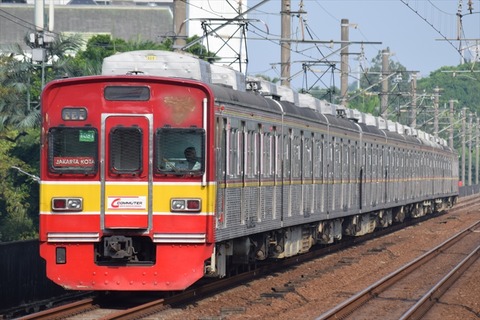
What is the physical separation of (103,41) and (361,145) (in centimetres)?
3003

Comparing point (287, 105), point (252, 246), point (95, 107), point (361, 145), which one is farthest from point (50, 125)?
point (361, 145)

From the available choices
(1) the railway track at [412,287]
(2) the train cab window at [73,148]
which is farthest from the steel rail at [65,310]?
(1) the railway track at [412,287]

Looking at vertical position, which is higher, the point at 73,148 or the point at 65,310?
the point at 73,148

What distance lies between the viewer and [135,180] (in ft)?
53.3

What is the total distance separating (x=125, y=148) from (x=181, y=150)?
75 centimetres

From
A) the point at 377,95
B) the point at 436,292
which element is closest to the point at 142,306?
the point at 436,292

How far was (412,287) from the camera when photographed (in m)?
21.3

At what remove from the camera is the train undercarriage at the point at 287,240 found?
18.3 meters

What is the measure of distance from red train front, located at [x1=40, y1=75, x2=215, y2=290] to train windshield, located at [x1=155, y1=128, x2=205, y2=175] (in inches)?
0.5

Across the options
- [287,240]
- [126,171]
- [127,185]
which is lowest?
[287,240]

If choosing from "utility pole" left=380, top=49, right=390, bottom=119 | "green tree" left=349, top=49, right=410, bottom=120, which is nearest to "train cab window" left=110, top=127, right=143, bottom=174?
"green tree" left=349, top=49, right=410, bottom=120

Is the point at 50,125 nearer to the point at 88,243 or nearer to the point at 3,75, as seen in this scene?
the point at 88,243

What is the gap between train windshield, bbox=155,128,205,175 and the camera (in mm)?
16297

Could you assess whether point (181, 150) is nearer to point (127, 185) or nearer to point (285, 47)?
point (127, 185)
